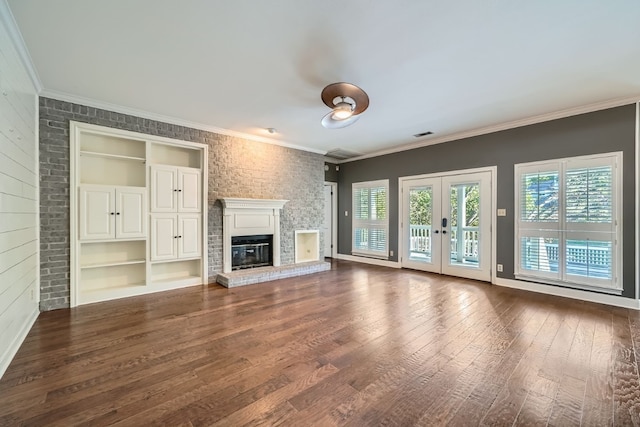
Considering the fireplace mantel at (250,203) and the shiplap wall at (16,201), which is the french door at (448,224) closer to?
the fireplace mantel at (250,203)

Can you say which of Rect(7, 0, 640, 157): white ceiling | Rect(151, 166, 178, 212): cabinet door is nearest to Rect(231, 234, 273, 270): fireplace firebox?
Rect(151, 166, 178, 212): cabinet door

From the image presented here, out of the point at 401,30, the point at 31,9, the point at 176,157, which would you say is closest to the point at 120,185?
the point at 176,157

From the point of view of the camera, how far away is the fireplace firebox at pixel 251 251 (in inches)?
201

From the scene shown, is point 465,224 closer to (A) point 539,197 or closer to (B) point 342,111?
(A) point 539,197

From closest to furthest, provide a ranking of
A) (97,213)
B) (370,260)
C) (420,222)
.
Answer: (97,213)
(420,222)
(370,260)

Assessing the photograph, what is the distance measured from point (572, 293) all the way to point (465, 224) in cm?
179

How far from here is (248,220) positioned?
513 cm

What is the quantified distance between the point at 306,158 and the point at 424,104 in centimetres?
300

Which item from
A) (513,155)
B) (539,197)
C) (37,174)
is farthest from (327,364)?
(513,155)

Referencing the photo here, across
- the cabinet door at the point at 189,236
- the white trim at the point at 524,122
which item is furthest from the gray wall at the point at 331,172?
the cabinet door at the point at 189,236

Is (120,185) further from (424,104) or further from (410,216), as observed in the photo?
(410,216)

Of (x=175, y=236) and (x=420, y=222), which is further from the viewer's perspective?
(x=420, y=222)

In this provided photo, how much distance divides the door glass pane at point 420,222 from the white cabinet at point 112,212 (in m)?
5.04

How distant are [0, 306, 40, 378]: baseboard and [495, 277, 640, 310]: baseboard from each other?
612 centimetres
